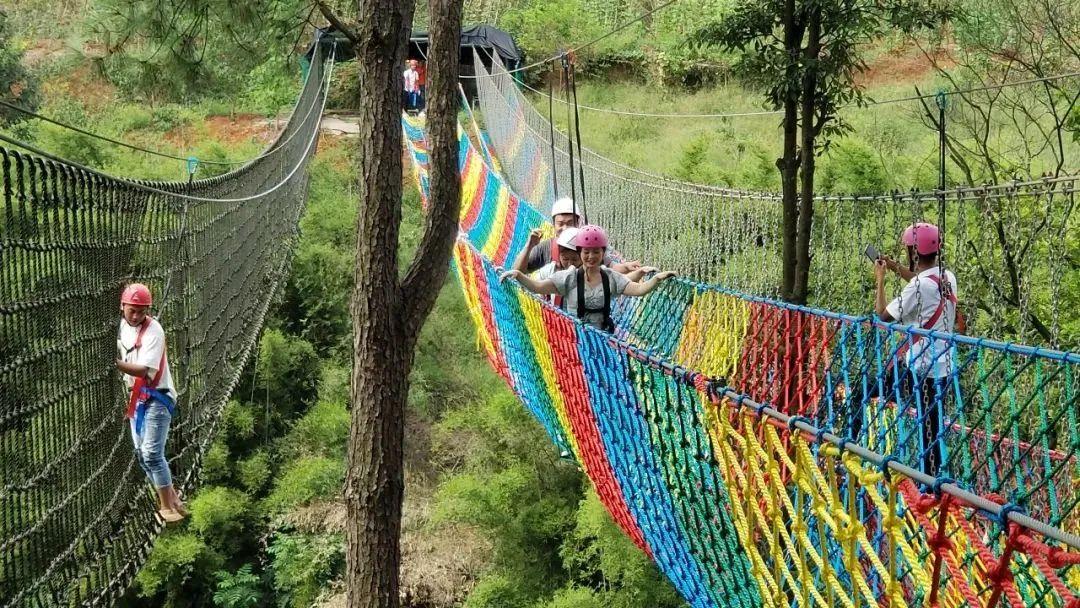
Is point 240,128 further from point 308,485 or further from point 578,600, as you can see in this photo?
point 578,600

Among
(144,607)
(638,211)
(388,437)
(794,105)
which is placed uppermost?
(794,105)

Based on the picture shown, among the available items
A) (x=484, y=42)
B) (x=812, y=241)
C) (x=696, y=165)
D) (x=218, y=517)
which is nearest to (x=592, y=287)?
(x=812, y=241)

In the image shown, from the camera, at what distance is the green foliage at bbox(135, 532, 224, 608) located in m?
6.88

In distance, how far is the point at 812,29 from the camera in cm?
456

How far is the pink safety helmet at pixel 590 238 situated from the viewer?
3.16 meters

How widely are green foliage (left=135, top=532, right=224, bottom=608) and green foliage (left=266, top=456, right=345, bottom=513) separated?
49 cm

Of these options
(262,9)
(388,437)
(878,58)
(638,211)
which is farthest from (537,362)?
(878,58)

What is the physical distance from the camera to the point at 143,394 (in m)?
3.05

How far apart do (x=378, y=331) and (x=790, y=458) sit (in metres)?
1.44

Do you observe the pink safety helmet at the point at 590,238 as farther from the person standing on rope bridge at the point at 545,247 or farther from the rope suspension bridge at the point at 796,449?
the person standing on rope bridge at the point at 545,247

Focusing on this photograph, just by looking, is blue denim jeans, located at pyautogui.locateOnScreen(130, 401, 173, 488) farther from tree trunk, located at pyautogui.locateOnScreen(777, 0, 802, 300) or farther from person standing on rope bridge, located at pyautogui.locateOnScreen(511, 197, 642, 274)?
tree trunk, located at pyautogui.locateOnScreen(777, 0, 802, 300)

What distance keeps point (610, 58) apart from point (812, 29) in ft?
33.7

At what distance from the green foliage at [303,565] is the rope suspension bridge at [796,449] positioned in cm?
230

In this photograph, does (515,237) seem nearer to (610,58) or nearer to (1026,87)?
(1026,87)
